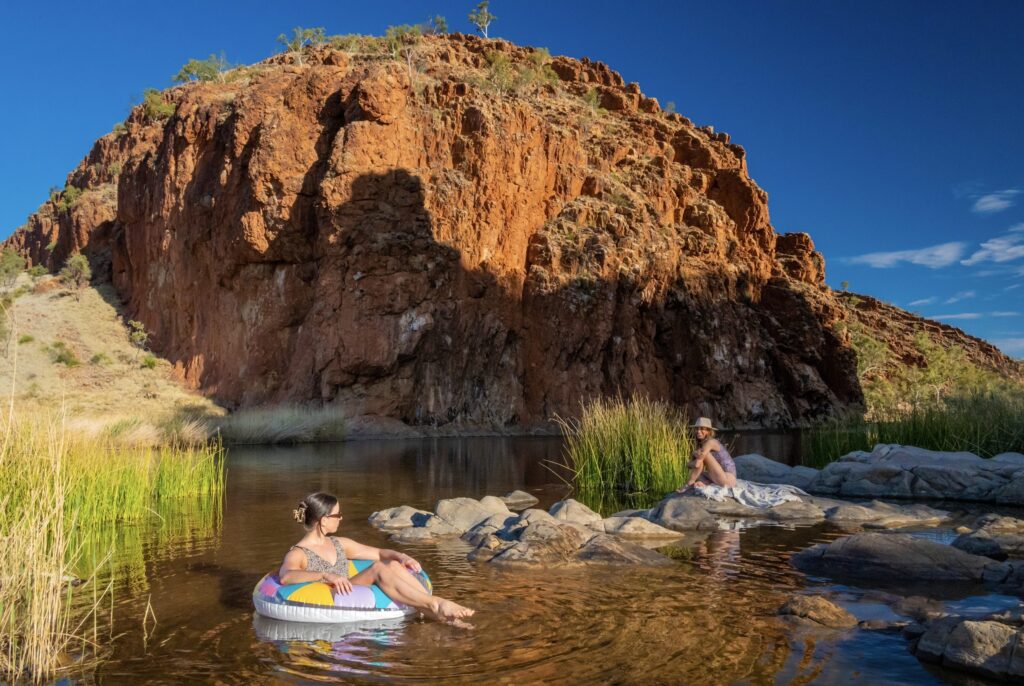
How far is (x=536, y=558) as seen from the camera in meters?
9.06

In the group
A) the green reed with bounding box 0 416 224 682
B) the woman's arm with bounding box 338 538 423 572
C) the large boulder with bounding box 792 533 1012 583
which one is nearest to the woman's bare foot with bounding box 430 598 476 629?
the woman's arm with bounding box 338 538 423 572

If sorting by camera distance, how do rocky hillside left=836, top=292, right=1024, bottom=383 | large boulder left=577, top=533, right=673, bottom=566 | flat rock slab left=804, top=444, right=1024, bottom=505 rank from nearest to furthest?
1. large boulder left=577, top=533, right=673, bottom=566
2. flat rock slab left=804, top=444, right=1024, bottom=505
3. rocky hillside left=836, top=292, right=1024, bottom=383

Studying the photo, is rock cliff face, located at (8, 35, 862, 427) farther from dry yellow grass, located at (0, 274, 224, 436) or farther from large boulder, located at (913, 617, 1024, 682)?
large boulder, located at (913, 617, 1024, 682)

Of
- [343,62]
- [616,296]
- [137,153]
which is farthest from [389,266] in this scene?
[137,153]

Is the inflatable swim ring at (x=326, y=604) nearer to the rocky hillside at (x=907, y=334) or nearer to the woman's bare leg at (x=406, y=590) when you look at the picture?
the woman's bare leg at (x=406, y=590)

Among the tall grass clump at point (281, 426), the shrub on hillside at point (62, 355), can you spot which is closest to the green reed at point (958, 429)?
the tall grass clump at point (281, 426)

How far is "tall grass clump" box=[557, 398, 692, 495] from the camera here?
15.2 meters

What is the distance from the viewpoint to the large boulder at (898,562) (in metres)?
8.12

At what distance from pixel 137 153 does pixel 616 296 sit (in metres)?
35.6

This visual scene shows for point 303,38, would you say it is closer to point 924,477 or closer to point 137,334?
point 137,334

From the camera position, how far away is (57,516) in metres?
5.59

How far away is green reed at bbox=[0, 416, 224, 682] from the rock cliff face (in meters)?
26.6

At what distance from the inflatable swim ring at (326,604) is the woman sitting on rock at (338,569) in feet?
0.20

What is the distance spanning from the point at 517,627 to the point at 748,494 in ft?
24.9
